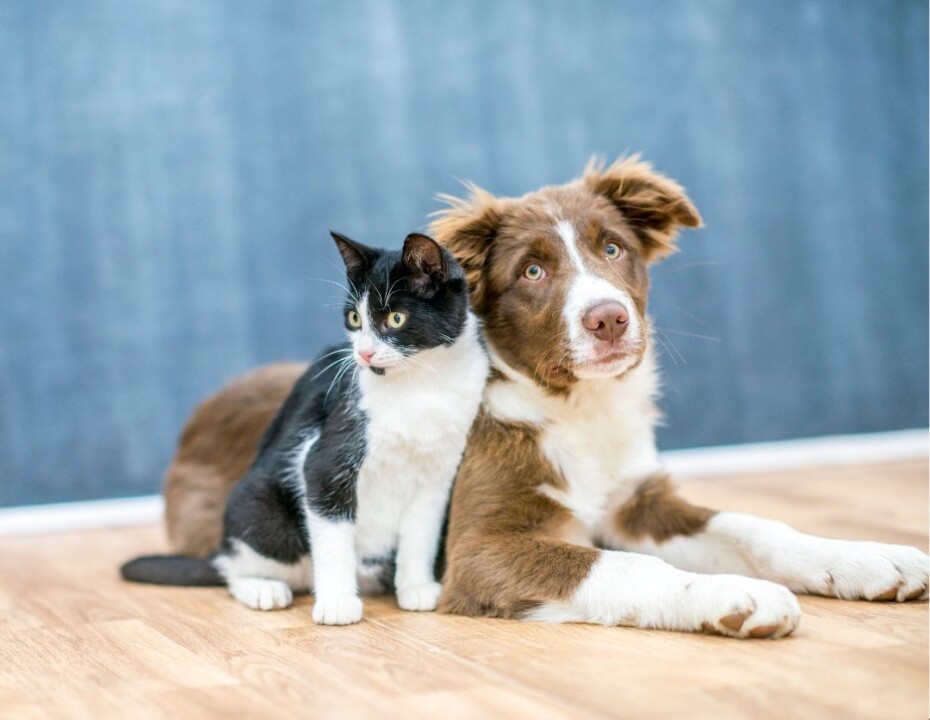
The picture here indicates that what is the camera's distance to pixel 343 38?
3.50 meters

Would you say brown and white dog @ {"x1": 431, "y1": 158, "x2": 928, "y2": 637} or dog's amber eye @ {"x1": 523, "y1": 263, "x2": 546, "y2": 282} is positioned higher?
dog's amber eye @ {"x1": 523, "y1": 263, "x2": 546, "y2": 282}

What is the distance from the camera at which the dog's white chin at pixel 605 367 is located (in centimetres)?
188

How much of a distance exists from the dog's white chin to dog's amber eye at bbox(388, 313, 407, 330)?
31cm

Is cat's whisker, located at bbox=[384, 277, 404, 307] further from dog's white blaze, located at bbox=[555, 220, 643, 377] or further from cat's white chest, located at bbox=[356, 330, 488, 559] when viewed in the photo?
dog's white blaze, located at bbox=[555, 220, 643, 377]

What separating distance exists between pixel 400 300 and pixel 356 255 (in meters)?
0.12

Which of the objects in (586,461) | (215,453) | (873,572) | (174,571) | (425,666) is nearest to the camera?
(425,666)

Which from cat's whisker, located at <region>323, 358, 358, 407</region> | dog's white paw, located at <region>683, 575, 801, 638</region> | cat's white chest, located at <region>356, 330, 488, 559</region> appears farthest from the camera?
cat's whisker, located at <region>323, 358, 358, 407</region>

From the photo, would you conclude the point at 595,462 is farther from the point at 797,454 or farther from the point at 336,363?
the point at 797,454

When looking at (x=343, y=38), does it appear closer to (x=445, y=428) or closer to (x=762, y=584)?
(x=445, y=428)

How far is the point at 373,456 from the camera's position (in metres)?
1.91

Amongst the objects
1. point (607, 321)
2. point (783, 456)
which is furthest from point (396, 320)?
point (783, 456)

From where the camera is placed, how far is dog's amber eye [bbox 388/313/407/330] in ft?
6.09

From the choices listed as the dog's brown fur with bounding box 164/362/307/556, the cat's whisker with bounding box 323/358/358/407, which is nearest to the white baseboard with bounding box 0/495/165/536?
the dog's brown fur with bounding box 164/362/307/556

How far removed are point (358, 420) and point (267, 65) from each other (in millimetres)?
1876
